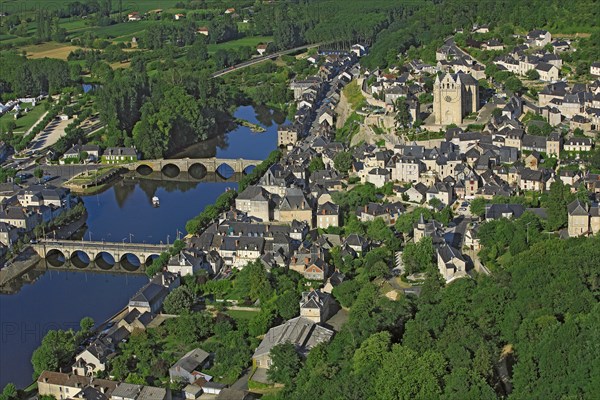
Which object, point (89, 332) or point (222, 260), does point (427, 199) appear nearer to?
point (222, 260)

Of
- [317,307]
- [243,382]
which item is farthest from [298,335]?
[243,382]

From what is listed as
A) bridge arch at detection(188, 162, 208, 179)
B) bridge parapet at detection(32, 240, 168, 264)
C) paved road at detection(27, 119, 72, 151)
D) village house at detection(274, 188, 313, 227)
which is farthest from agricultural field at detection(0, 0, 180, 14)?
village house at detection(274, 188, 313, 227)

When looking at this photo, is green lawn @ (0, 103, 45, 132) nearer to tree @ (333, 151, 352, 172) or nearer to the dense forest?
tree @ (333, 151, 352, 172)

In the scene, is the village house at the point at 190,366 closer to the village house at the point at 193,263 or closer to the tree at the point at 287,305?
the tree at the point at 287,305

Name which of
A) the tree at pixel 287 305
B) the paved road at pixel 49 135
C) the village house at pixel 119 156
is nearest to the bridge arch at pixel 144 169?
the village house at pixel 119 156

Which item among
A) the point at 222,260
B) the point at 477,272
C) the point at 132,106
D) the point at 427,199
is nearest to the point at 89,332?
the point at 222,260

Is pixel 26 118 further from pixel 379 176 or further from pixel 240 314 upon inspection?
pixel 240 314

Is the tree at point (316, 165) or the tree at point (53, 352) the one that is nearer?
the tree at point (53, 352)
